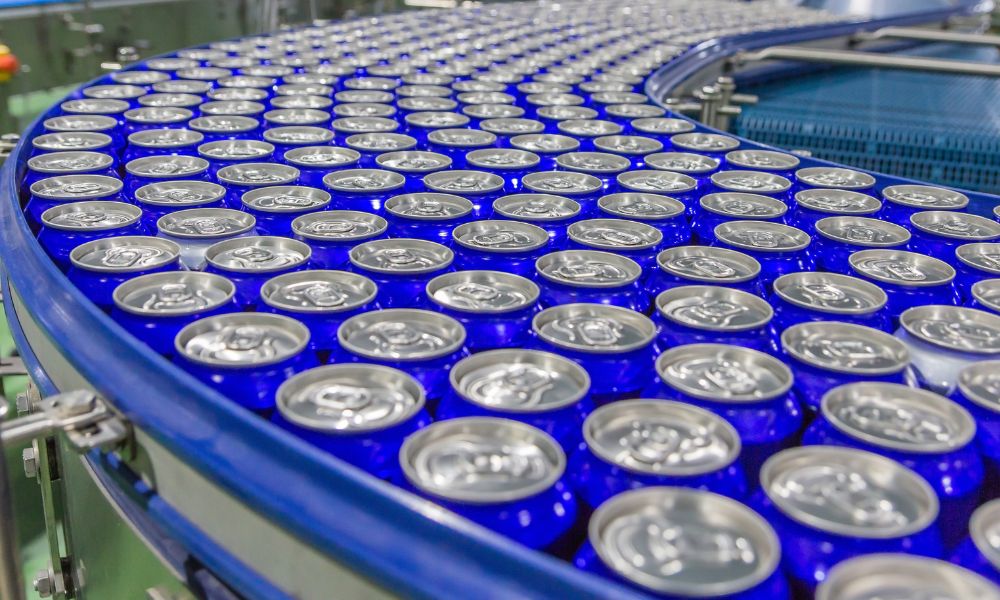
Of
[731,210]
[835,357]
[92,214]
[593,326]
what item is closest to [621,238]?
[731,210]

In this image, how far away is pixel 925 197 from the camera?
1859 millimetres

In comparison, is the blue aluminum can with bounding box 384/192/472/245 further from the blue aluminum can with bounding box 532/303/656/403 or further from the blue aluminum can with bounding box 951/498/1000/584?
the blue aluminum can with bounding box 951/498/1000/584

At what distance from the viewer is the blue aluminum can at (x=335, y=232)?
4.67ft

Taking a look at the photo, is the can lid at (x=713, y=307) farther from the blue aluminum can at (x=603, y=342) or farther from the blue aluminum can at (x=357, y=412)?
the blue aluminum can at (x=357, y=412)

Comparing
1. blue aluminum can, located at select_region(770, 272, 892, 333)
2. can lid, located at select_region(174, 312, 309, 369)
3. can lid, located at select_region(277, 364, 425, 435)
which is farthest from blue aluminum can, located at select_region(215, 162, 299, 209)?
blue aluminum can, located at select_region(770, 272, 892, 333)

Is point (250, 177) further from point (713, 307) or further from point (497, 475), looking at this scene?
point (497, 475)

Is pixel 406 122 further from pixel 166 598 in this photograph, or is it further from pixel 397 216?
pixel 166 598

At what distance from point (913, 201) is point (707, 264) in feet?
2.05

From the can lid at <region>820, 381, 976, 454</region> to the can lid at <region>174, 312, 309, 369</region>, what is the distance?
24.6 inches

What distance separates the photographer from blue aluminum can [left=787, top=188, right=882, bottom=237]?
67.5 inches

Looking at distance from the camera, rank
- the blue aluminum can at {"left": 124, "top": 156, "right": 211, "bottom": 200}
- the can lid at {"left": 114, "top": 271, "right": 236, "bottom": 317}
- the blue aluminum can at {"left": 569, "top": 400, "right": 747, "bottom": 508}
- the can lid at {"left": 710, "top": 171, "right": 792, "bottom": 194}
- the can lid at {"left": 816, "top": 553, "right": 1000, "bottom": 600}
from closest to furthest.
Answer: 1. the can lid at {"left": 816, "top": 553, "right": 1000, "bottom": 600}
2. the blue aluminum can at {"left": 569, "top": 400, "right": 747, "bottom": 508}
3. the can lid at {"left": 114, "top": 271, "right": 236, "bottom": 317}
4. the blue aluminum can at {"left": 124, "top": 156, "right": 211, "bottom": 200}
5. the can lid at {"left": 710, "top": 171, "right": 792, "bottom": 194}

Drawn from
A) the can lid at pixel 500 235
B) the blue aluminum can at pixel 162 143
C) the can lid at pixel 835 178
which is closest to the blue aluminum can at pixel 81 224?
the blue aluminum can at pixel 162 143

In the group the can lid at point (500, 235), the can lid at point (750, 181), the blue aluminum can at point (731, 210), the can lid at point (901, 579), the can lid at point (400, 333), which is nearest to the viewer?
the can lid at point (901, 579)

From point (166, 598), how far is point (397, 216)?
2.29 ft
